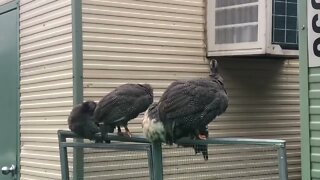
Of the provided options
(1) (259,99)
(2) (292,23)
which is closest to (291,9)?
(2) (292,23)

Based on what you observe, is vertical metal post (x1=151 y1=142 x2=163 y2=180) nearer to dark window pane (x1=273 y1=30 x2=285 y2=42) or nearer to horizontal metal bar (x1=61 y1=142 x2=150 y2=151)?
horizontal metal bar (x1=61 y1=142 x2=150 y2=151)

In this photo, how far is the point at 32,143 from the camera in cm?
664

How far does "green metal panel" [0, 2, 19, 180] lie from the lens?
6910 millimetres

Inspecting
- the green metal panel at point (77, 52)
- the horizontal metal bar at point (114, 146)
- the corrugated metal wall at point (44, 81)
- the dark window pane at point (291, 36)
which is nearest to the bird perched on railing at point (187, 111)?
the horizontal metal bar at point (114, 146)

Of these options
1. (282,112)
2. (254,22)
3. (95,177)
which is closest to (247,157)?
(95,177)

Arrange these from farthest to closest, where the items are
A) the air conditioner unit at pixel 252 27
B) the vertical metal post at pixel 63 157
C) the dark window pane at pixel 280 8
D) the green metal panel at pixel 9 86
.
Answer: the green metal panel at pixel 9 86
the dark window pane at pixel 280 8
the air conditioner unit at pixel 252 27
the vertical metal post at pixel 63 157

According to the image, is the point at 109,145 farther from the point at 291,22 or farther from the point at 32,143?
the point at 291,22

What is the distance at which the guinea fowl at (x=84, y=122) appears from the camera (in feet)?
15.1

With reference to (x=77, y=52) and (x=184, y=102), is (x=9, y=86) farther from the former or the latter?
(x=184, y=102)

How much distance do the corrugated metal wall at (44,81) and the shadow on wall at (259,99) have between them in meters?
1.74

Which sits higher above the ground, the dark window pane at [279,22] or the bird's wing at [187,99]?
the dark window pane at [279,22]

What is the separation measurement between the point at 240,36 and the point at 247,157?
2289 mm

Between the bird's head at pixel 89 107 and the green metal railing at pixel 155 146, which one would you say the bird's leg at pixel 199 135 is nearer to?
the green metal railing at pixel 155 146

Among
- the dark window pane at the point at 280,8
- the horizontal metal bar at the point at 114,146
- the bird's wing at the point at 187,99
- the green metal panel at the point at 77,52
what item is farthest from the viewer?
the dark window pane at the point at 280,8
